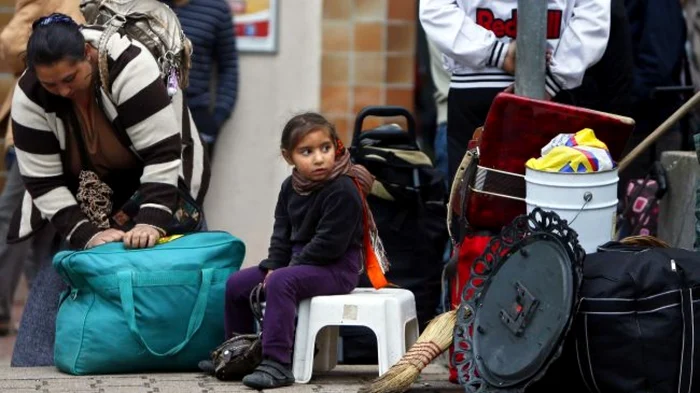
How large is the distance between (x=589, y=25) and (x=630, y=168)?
6.32ft

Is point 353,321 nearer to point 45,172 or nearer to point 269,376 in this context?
point 269,376

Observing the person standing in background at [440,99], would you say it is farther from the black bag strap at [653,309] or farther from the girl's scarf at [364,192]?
the black bag strap at [653,309]

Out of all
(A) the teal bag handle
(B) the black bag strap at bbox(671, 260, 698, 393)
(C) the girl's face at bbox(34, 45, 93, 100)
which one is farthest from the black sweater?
(B) the black bag strap at bbox(671, 260, 698, 393)

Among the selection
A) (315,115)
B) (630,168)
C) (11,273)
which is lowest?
(11,273)

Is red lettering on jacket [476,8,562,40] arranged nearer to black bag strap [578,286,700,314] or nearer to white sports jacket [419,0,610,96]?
white sports jacket [419,0,610,96]

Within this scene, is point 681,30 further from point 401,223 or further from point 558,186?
point 558,186

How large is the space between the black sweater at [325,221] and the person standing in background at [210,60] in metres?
2.21

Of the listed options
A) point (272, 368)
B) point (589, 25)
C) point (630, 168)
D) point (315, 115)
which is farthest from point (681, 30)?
point (272, 368)

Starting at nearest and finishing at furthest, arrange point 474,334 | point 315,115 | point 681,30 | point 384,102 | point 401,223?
1. point 474,334
2. point 315,115
3. point 401,223
4. point 681,30
5. point 384,102

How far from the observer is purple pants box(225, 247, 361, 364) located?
19.3 ft

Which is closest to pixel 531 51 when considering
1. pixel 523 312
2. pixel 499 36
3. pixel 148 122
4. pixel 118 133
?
pixel 499 36

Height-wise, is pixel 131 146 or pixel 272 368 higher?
pixel 131 146

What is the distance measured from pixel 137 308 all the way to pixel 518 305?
1515 mm

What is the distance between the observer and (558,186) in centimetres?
563
